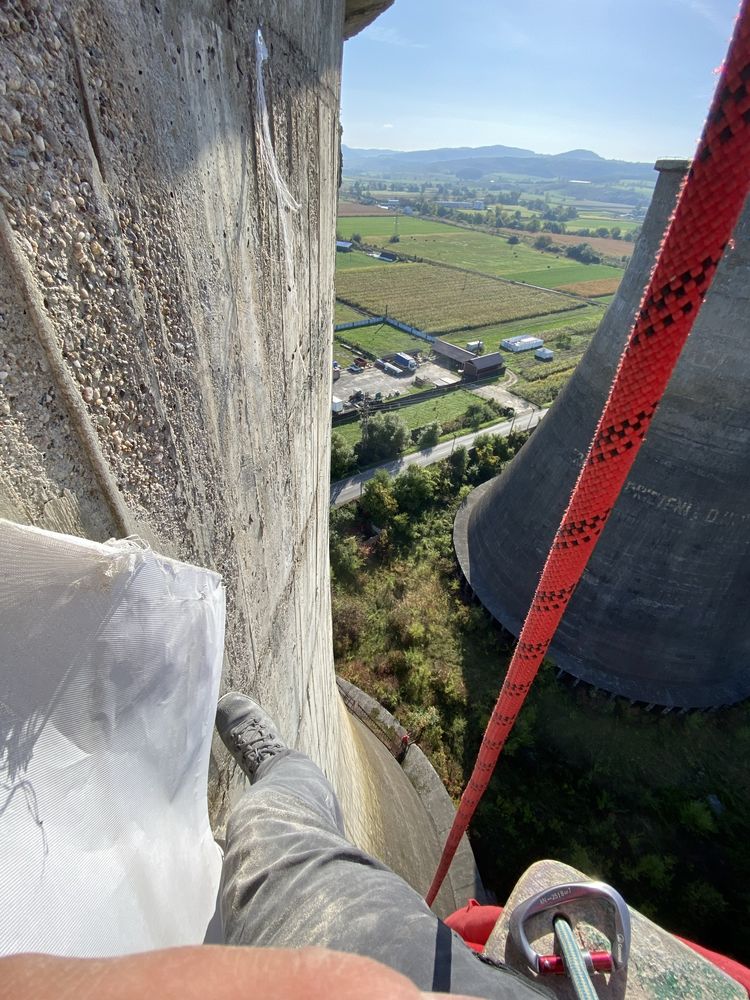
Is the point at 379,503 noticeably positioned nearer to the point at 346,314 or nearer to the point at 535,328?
the point at 346,314

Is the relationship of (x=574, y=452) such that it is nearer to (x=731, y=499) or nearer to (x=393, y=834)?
(x=731, y=499)

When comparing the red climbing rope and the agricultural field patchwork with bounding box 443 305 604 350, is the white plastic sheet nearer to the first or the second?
the red climbing rope

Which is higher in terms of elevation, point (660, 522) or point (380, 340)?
point (660, 522)

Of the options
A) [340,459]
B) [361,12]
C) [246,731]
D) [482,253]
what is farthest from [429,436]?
[482,253]

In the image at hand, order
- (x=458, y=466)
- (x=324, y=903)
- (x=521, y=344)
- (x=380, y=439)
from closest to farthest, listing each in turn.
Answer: (x=324, y=903), (x=458, y=466), (x=380, y=439), (x=521, y=344)

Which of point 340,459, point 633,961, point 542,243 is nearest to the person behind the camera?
point 633,961

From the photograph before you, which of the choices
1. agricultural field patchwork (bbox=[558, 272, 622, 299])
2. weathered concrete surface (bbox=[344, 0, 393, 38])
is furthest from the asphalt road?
agricultural field patchwork (bbox=[558, 272, 622, 299])

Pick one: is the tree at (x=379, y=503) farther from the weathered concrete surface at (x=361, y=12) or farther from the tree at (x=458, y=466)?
the weathered concrete surface at (x=361, y=12)
